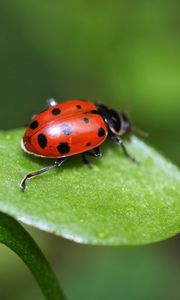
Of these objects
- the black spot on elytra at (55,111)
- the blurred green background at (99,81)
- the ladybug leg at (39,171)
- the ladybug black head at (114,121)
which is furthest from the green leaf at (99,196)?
the blurred green background at (99,81)

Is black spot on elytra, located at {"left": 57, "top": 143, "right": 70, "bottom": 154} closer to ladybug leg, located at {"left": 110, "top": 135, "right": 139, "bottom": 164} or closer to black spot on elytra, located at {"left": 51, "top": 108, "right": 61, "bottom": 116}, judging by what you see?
black spot on elytra, located at {"left": 51, "top": 108, "right": 61, "bottom": 116}

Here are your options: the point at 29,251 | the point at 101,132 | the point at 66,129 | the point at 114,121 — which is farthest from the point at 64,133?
the point at 29,251

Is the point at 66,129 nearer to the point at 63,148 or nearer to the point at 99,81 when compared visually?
the point at 63,148

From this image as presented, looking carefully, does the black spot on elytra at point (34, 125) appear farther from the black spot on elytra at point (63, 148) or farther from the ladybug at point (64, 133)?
the black spot on elytra at point (63, 148)

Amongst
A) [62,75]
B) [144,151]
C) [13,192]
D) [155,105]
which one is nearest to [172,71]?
[155,105]

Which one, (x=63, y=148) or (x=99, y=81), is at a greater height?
(x=63, y=148)

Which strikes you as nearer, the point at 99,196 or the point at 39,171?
the point at 99,196

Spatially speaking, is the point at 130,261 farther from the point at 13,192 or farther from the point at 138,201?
the point at 13,192

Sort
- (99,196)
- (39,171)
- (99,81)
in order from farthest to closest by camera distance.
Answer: (99,81) < (39,171) < (99,196)
